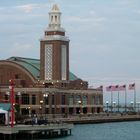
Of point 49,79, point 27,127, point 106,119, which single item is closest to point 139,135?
point 27,127

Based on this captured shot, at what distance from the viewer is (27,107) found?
188 metres

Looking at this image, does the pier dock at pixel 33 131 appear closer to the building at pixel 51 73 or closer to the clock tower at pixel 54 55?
the building at pixel 51 73

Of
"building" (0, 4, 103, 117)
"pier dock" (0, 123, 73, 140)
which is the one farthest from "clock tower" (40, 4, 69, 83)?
"pier dock" (0, 123, 73, 140)

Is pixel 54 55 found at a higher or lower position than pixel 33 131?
higher

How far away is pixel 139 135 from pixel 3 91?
7103 cm

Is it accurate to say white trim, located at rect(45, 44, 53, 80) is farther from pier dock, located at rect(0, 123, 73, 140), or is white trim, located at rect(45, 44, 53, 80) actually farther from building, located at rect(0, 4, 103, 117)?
pier dock, located at rect(0, 123, 73, 140)

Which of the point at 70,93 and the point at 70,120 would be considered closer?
the point at 70,120

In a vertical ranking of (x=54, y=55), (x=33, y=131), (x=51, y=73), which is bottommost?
(x=33, y=131)

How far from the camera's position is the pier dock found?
10931cm

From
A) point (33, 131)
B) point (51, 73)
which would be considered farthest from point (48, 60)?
point (33, 131)

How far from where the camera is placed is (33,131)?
115 metres

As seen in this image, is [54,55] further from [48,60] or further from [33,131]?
[33,131]

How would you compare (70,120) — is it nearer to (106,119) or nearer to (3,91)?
(106,119)

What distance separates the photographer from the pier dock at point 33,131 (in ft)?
359
